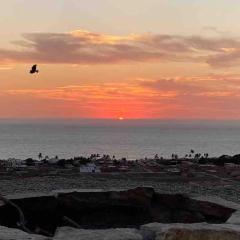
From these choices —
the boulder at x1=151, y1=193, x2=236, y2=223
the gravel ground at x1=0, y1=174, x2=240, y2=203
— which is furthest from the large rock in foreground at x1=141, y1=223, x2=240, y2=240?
the gravel ground at x1=0, y1=174, x2=240, y2=203

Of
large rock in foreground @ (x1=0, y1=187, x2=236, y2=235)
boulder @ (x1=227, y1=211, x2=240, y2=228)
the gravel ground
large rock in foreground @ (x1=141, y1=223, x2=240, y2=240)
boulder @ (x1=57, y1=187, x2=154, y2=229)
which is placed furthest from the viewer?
the gravel ground

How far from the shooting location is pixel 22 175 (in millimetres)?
18844

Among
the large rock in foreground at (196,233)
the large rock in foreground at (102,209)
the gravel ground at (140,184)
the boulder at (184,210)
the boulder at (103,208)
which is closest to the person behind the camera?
the large rock in foreground at (196,233)

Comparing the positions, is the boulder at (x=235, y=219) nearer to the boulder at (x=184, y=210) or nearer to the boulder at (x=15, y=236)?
the boulder at (x=184, y=210)

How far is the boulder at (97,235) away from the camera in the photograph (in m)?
6.52

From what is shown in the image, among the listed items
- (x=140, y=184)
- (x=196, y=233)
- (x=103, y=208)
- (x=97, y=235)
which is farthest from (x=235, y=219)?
(x=140, y=184)

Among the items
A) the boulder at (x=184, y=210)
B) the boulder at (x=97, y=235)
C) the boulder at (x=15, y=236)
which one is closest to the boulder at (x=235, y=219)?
the boulder at (x=184, y=210)

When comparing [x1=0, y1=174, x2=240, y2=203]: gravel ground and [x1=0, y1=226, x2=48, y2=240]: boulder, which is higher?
[x1=0, y1=174, x2=240, y2=203]: gravel ground

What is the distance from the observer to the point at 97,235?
663 cm

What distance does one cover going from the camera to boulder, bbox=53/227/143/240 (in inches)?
257

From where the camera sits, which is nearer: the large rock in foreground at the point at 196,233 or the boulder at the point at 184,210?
the large rock in foreground at the point at 196,233

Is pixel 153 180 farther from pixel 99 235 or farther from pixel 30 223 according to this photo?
pixel 99 235

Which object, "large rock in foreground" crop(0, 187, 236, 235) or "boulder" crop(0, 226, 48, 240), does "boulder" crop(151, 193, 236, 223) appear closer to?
"large rock in foreground" crop(0, 187, 236, 235)

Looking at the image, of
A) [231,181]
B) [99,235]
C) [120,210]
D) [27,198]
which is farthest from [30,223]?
[231,181]
